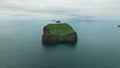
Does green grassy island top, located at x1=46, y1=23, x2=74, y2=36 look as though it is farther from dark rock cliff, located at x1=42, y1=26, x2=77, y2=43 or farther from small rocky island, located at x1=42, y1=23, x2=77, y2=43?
dark rock cliff, located at x1=42, y1=26, x2=77, y2=43

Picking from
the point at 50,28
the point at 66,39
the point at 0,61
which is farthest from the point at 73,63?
the point at 50,28

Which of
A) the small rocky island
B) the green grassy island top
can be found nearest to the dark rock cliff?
the small rocky island

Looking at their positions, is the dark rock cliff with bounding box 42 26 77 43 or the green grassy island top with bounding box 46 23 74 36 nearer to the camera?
the dark rock cliff with bounding box 42 26 77 43

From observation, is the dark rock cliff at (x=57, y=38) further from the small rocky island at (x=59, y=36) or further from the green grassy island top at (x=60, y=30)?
the green grassy island top at (x=60, y=30)

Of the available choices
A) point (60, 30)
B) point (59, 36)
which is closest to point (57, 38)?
point (59, 36)

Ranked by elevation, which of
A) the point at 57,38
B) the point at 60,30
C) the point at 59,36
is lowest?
the point at 57,38

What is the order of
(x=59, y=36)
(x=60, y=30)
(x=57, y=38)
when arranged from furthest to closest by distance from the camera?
1. (x=60, y=30)
2. (x=59, y=36)
3. (x=57, y=38)

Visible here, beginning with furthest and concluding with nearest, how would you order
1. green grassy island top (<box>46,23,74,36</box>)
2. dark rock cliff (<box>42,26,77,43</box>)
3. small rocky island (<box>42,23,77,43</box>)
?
green grassy island top (<box>46,23,74,36</box>)
small rocky island (<box>42,23,77,43</box>)
dark rock cliff (<box>42,26,77,43</box>)

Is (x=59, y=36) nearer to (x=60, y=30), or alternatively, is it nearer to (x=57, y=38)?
(x=57, y=38)

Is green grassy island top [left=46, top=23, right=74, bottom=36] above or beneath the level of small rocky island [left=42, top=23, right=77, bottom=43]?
above

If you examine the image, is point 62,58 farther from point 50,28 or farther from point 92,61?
point 50,28

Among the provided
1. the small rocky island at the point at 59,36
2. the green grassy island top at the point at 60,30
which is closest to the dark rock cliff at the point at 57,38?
the small rocky island at the point at 59,36
